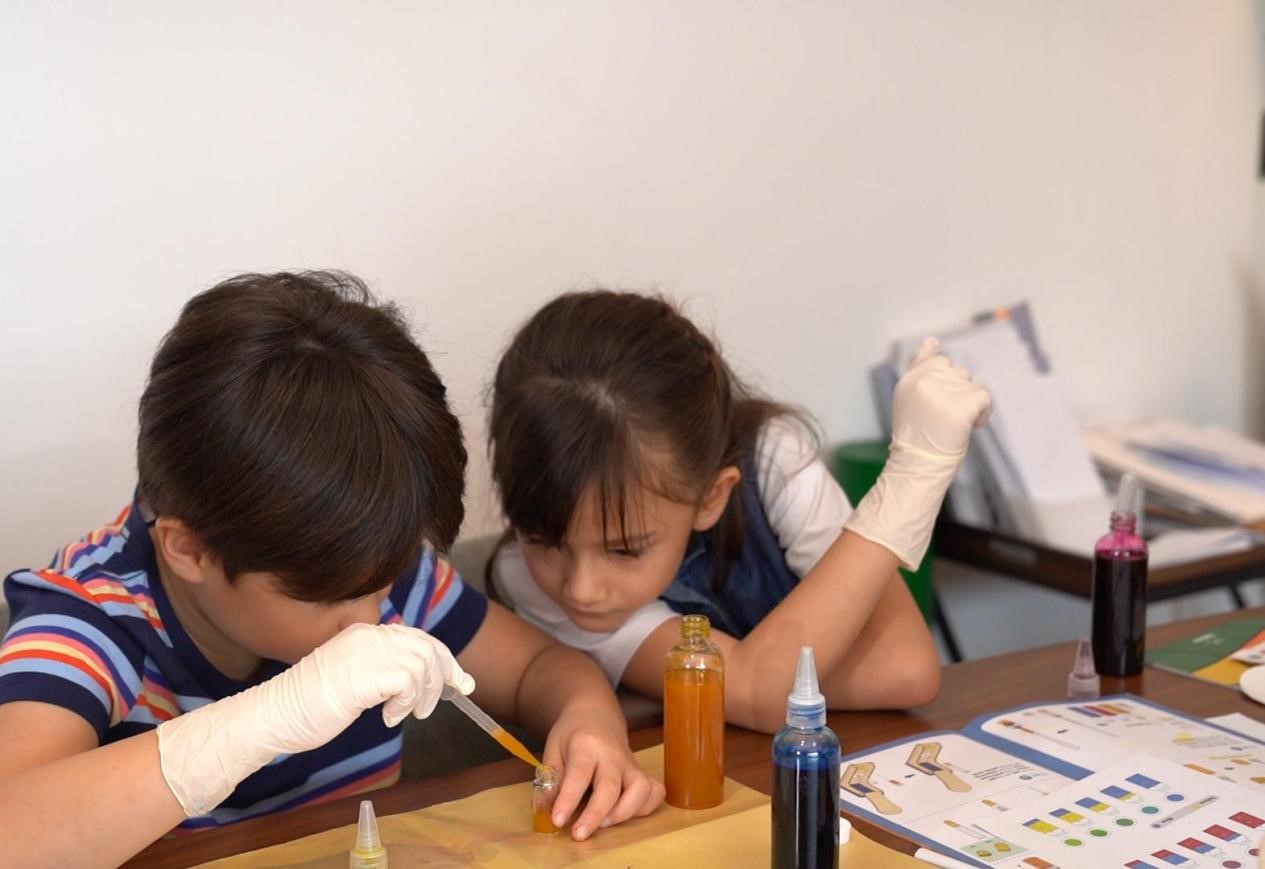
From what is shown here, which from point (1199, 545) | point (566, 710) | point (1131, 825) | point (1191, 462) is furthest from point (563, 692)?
point (1191, 462)

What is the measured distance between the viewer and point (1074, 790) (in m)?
1.21

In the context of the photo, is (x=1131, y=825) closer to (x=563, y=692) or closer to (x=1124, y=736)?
(x=1124, y=736)

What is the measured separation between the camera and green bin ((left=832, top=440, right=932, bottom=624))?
2344 mm

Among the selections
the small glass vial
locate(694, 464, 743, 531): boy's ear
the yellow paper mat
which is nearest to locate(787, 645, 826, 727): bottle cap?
the yellow paper mat

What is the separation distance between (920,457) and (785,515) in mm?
228

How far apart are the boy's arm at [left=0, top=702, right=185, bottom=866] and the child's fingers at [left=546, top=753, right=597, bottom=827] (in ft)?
0.95

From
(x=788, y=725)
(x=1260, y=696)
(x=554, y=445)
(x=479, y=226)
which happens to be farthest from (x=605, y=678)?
(x=479, y=226)

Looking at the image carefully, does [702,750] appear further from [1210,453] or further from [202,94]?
[1210,453]

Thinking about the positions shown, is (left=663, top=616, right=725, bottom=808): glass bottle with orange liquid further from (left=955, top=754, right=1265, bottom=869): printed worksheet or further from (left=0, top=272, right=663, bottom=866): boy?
(left=955, top=754, right=1265, bottom=869): printed worksheet

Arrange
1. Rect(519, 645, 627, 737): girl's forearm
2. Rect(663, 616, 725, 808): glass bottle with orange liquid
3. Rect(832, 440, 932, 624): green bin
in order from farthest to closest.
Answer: Rect(832, 440, 932, 624): green bin < Rect(519, 645, 627, 737): girl's forearm < Rect(663, 616, 725, 808): glass bottle with orange liquid

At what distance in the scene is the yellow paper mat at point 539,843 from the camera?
1073mm

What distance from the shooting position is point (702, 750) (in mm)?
1170

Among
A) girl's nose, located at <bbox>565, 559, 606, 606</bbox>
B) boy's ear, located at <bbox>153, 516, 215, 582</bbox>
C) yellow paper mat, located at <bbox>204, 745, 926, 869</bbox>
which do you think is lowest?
yellow paper mat, located at <bbox>204, 745, 926, 869</bbox>

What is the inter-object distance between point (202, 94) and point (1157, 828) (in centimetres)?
131
